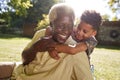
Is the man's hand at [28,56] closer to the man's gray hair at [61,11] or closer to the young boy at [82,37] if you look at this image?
the young boy at [82,37]

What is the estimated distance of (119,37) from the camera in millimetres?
32062

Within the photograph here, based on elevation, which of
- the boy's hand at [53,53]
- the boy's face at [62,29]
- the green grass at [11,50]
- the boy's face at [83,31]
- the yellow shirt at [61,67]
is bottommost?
Answer: the green grass at [11,50]

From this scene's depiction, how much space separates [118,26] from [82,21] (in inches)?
1165

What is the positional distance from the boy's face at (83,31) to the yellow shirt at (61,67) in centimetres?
46

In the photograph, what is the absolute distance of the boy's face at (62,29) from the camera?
2930 millimetres

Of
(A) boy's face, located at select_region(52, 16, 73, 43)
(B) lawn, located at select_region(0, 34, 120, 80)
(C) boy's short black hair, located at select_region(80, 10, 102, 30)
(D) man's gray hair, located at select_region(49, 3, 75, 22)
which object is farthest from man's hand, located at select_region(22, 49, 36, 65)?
(B) lawn, located at select_region(0, 34, 120, 80)

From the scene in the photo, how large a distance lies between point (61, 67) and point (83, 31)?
65cm

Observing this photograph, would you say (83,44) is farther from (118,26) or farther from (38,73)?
(118,26)

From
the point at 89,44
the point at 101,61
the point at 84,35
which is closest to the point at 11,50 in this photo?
the point at 101,61

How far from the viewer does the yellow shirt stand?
2904 mm

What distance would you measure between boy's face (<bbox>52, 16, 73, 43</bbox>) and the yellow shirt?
0.59 feet

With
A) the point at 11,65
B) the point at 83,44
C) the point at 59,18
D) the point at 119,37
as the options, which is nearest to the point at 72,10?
the point at 59,18

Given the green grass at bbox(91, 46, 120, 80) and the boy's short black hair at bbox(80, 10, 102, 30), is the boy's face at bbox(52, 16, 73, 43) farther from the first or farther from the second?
the green grass at bbox(91, 46, 120, 80)

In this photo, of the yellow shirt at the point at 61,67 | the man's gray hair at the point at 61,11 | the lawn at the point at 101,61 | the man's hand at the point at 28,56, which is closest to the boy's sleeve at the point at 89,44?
the yellow shirt at the point at 61,67
